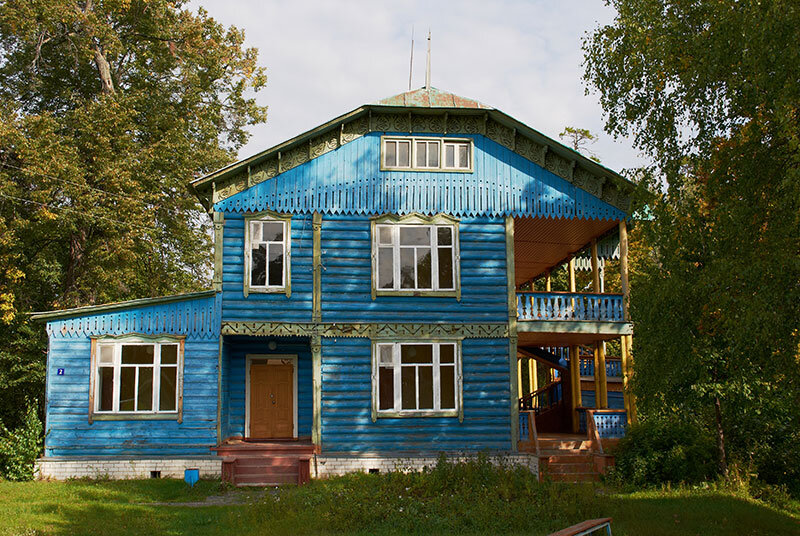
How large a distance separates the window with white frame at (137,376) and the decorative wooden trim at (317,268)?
3440 millimetres

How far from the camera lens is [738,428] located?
17.2 metres

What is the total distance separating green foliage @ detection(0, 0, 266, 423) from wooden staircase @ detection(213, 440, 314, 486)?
29.5 feet

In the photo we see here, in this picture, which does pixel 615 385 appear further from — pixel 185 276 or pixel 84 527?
pixel 185 276

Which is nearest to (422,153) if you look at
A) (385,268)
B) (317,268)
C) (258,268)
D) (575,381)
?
(385,268)

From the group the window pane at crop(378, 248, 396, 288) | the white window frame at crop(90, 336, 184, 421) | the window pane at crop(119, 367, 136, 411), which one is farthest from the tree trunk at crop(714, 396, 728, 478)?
the window pane at crop(119, 367, 136, 411)

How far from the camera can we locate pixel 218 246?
17.8 metres

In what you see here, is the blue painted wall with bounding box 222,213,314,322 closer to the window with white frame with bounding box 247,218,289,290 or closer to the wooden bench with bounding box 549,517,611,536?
the window with white frame with bounding box 247,218,289,290

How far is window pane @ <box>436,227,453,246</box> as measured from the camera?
60.6 feet

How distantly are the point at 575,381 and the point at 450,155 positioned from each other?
7.78m

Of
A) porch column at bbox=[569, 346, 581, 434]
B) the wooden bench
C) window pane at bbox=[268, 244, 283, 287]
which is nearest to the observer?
the wooden bench

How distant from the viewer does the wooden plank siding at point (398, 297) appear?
Answer: 709 inches

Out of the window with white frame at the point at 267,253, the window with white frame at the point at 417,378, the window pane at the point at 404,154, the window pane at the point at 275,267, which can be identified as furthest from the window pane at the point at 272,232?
the window with white frame at the point at 417,378

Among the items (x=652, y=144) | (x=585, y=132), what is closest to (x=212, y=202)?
(x=652, y=144)

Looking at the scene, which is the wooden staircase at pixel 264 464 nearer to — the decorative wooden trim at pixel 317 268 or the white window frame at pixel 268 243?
the decorative wooden trim at pixel 317 268
